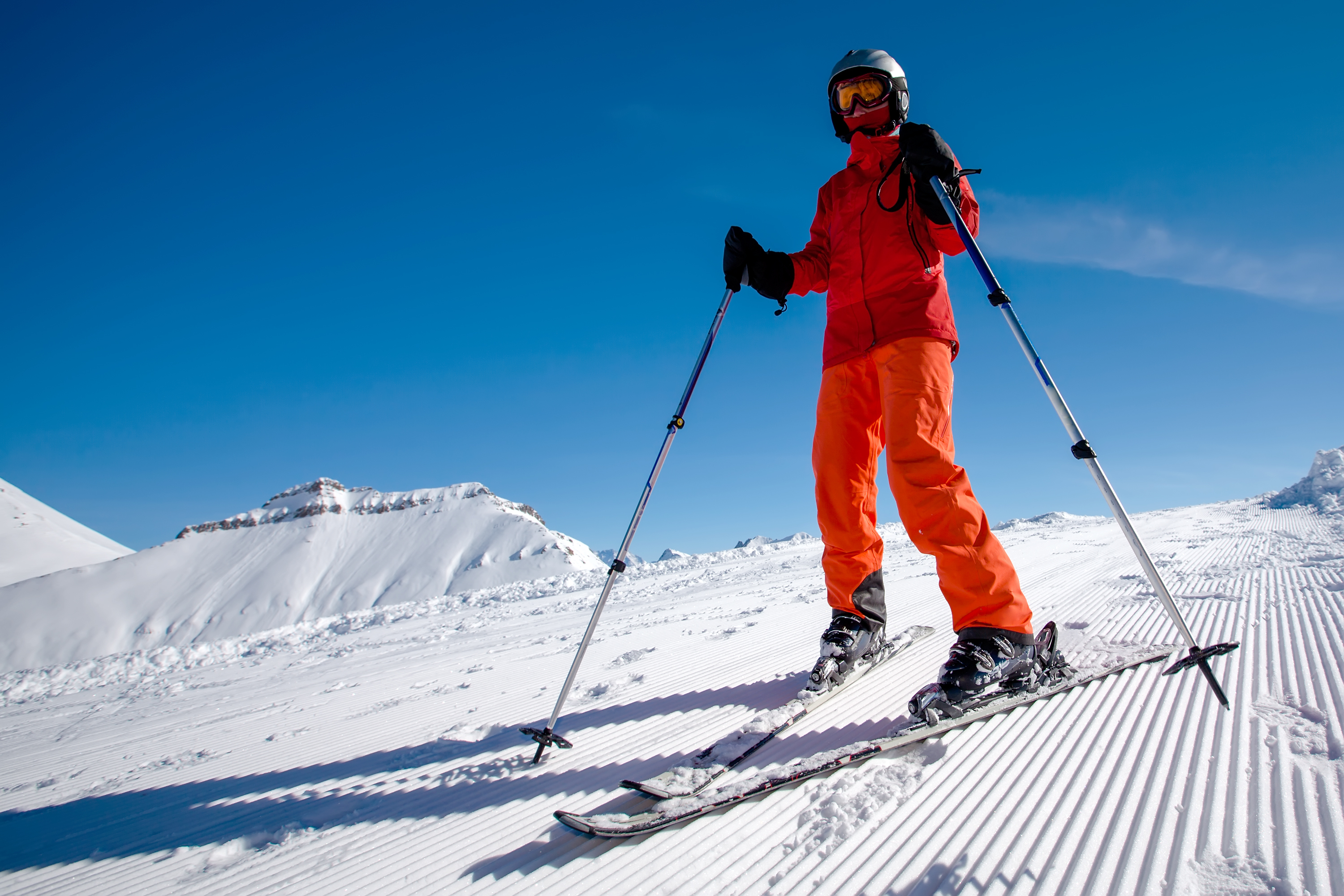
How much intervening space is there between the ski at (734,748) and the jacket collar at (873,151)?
8.22 feet

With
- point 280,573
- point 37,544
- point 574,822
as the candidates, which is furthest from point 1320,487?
point 37,544

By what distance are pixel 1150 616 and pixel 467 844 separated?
3.88 meters

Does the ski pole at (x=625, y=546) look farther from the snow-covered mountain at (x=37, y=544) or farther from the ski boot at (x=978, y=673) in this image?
the snow-covered mountain at (x=37, y=544)

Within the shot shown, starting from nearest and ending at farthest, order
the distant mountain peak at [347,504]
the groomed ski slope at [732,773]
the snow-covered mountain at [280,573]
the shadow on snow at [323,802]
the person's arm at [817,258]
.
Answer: the groomed ski slope at [732,773] < the shadow on snow at [323,802] < the person's arm at [817,258] < the snow-covered mountain at [280,573] < the distant mountain peak at [347,504]

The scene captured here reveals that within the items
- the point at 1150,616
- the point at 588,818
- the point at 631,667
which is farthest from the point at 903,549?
the point at 588,818

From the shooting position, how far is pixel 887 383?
2.46 meters

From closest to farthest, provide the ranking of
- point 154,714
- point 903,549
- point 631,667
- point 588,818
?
point 588,818
point 631,667
point 154,714
point 903,549

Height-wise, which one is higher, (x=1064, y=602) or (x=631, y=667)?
(x=1064, y=602)

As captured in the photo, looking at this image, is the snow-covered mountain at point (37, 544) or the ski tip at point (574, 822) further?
the snow-covered mountain at point (37, 544)

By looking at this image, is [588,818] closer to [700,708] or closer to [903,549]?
[700,708]

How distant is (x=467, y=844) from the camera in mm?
1578

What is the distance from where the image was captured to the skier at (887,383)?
2.12m

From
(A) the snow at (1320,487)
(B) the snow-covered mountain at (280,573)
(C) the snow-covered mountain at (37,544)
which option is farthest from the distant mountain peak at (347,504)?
(A) the snow at (1320,487)

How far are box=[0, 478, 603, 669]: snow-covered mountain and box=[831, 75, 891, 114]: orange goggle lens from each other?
118ft
